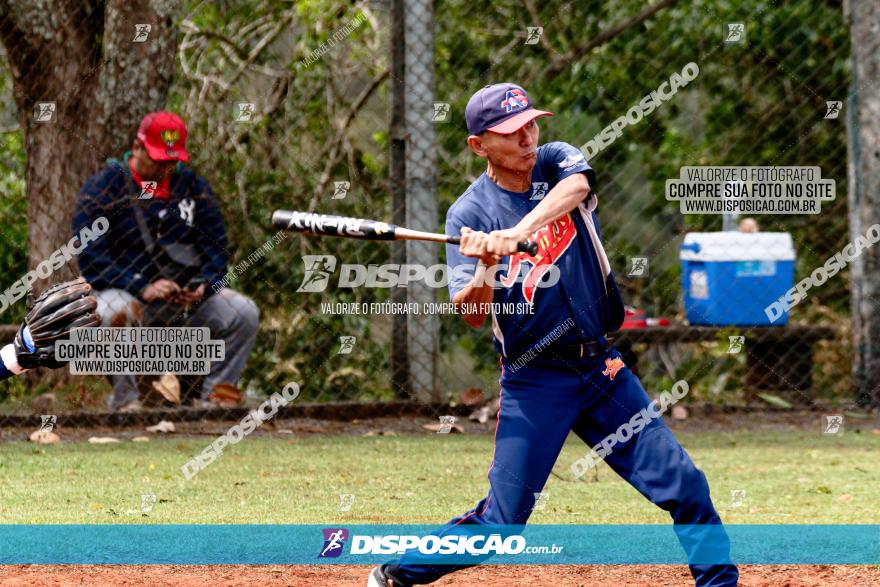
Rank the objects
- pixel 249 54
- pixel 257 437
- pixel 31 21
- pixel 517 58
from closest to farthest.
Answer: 1. pixel 257 437
2. pixel 31 21
3. pixel 517 58
4. pixel 249 54

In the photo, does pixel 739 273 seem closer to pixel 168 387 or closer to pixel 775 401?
pixel 775 401

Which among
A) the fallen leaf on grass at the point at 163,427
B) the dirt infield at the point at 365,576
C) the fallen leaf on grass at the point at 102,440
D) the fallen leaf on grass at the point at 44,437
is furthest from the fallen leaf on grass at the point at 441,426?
the dirt infield at the point at 365,576

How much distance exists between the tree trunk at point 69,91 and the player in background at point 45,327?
3.81 meters

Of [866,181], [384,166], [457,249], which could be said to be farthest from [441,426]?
[457,249]

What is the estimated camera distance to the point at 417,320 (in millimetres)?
7664

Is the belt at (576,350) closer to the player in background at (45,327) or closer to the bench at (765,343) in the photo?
the player in background at (45,327)

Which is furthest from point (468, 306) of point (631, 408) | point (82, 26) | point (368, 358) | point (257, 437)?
point (82, 26)

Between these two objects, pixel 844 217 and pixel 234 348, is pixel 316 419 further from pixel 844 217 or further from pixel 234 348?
pixel 844 217

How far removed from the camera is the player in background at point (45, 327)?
4.04m

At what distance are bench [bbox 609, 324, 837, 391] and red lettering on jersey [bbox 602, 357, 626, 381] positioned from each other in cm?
A: 397

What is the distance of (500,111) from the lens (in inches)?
156

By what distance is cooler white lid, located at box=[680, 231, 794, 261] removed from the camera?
7926 millimetres

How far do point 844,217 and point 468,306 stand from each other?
216 inches

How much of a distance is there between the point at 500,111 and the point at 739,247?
4.36m
